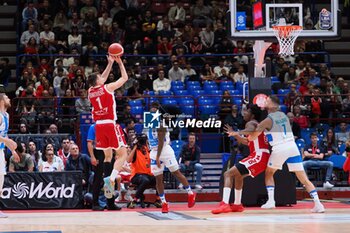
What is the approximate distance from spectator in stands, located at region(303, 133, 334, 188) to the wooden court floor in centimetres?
505

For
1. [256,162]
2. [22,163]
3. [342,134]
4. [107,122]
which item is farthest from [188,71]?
[107,122]

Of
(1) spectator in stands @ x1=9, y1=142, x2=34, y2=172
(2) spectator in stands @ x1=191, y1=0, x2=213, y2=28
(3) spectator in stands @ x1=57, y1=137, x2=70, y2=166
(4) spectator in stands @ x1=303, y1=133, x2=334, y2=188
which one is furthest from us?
(2) spectator in stands @ x1=191, y1=0, x2=213, y2=28

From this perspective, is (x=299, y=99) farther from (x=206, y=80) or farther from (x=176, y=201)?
(x=176, y=201)

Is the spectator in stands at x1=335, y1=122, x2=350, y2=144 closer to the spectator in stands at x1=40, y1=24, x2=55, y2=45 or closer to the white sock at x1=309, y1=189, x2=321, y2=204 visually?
the white sock at x1=309, y1=189, x2=321, y2=204

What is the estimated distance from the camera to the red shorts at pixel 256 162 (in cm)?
1387

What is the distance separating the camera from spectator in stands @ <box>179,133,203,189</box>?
64.2 ft

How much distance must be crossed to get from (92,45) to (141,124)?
182 inches

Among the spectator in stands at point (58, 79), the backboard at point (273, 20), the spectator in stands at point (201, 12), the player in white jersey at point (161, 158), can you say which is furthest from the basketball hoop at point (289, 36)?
the spectator in stands at point (201, 12)

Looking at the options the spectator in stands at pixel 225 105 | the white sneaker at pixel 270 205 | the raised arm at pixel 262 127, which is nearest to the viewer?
the raised arm at pixel 262 127

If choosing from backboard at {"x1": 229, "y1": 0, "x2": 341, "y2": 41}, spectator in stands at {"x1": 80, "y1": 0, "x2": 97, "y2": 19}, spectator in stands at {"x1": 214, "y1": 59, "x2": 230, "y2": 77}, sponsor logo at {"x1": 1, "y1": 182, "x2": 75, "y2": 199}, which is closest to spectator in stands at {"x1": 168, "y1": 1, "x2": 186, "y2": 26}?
spectator in stands at {"x1": 80, "y1": 0, "x2": 97, "y2": 19}

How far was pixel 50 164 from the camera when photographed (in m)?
17.9

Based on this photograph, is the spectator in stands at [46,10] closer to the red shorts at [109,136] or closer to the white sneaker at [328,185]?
the white sneaker at [328,185]

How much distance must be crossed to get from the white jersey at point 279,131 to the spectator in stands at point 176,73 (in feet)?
31.9

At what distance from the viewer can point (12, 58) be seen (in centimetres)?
2622
